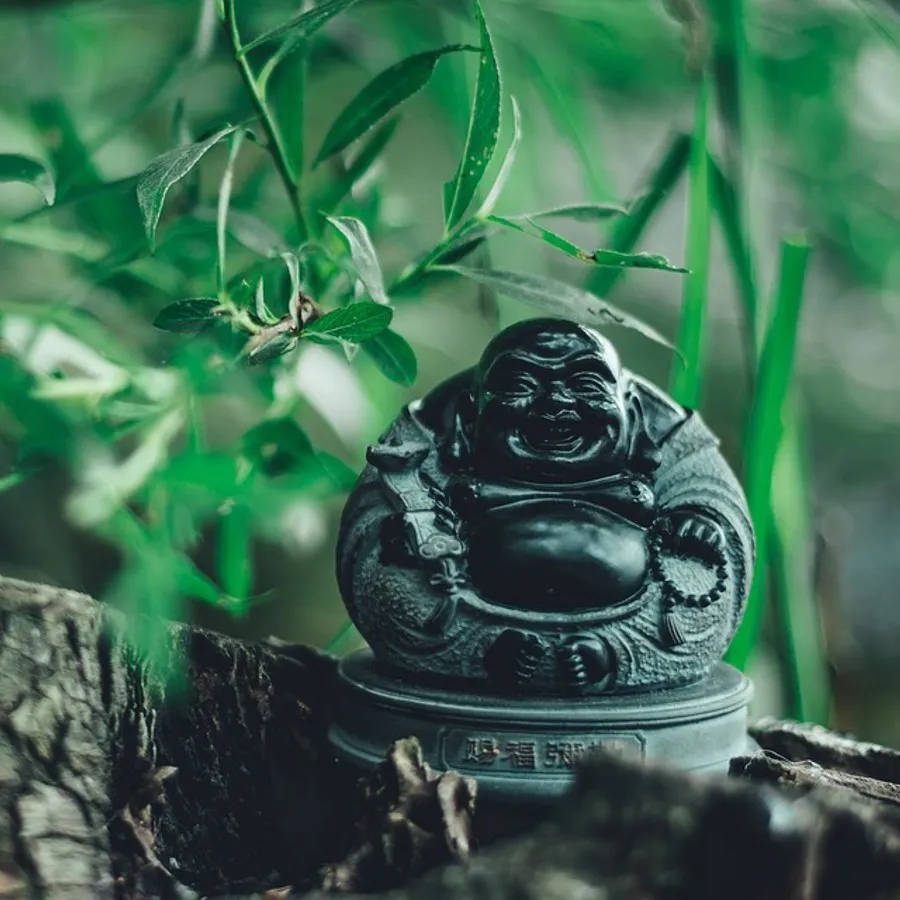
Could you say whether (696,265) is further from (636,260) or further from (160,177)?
(160,177)

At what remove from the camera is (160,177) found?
81 centimetres

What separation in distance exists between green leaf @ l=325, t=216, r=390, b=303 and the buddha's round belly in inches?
8.3

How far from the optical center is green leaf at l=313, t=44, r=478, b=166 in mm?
958

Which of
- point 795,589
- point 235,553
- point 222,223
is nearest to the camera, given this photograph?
point 222,223

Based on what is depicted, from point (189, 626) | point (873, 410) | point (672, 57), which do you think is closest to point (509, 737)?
point (189, 626)

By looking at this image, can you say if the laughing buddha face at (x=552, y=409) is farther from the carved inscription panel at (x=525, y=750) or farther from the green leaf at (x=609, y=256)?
the carved inscription panel at (x=525, y=750)

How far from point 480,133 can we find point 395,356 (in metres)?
0.19

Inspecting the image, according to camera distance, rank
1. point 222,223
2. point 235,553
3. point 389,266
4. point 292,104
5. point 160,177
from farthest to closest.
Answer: point 389,266 → point 235,553 → point 292,104 → point 222,223 → point 160,177

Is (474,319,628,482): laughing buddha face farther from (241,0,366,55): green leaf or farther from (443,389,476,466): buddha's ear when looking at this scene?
(241,0,366,55): green leaf

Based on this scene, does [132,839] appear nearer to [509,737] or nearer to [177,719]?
[177,719]

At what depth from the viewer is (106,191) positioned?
→ 1048mm

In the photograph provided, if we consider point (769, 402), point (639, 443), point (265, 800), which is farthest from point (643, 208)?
point (265, 800)

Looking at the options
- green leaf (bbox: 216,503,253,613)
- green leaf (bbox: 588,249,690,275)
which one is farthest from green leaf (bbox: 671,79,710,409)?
green leaf (bbox: 216,503,253,613)

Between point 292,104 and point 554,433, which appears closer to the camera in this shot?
point 554,433
